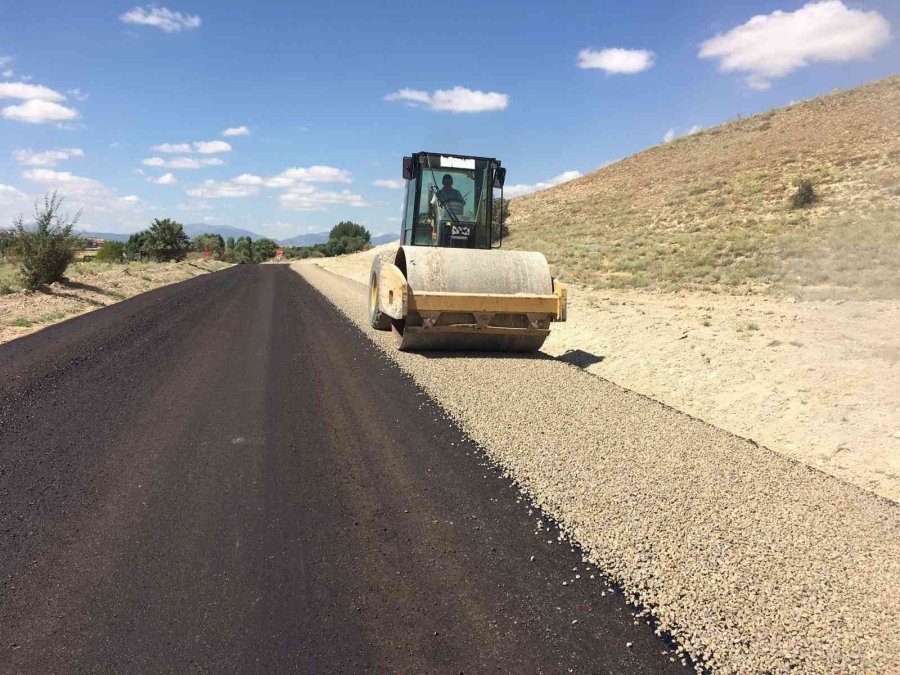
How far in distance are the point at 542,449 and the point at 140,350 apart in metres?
7.27

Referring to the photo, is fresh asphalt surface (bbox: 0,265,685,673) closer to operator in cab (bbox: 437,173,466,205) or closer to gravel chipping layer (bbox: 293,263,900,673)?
gravel chipping layer (bbox: 293,263,900,673)

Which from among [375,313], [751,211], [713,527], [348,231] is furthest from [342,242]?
[713,527]

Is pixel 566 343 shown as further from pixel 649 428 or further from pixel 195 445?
pixel 195 445

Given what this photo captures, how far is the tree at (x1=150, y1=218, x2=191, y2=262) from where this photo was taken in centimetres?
4903

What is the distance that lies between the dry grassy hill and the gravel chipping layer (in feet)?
29.8

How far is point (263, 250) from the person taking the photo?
105125 millimetres

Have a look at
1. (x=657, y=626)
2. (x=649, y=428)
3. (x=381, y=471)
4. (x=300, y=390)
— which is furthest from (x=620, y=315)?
(x=657, y=626)

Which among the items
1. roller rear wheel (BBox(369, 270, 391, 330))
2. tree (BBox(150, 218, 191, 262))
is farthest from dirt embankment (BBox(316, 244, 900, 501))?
tree (BBox(150, 218, 191, 262))

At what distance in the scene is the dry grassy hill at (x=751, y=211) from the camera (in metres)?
15.4

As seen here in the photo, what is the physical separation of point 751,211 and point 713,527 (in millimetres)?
25601

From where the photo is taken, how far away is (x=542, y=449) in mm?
5020

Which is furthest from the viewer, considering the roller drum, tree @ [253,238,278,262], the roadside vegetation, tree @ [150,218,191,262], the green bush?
tree @ [253,238,278,262]

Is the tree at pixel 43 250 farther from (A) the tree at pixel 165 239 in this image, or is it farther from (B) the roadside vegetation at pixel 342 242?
(B) the roadside vegetation at pixel 342 242

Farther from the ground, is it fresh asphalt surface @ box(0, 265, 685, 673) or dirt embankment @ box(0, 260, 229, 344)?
dirt embankment @ box(0, 260, 229, 344)
